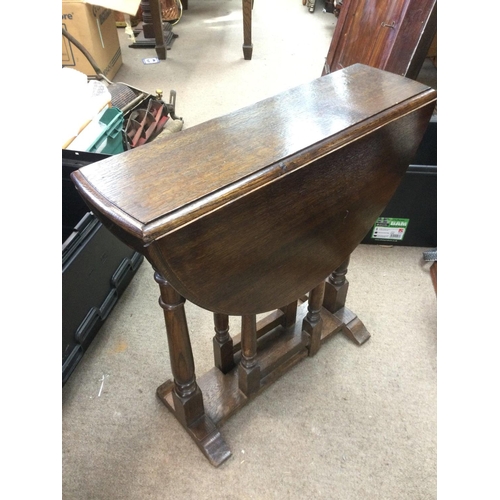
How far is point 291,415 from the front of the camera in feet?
3.92

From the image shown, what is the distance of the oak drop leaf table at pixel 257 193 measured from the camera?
61 cm

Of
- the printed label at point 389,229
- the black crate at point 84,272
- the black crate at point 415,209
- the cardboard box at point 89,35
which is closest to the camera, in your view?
the black crate at point 84,272

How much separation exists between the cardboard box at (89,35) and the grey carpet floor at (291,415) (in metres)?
1.65

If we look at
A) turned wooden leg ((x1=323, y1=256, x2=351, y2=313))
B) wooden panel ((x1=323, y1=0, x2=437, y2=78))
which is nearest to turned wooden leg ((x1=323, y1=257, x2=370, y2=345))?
turned wooden leg ((x1=323, y1=256, x2=351, y2=313))

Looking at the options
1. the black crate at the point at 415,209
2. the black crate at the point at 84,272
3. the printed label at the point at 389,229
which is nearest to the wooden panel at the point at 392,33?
the black crate at the point at 415,209

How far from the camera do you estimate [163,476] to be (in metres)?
1.07

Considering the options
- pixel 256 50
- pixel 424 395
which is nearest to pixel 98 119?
pixel 424 395

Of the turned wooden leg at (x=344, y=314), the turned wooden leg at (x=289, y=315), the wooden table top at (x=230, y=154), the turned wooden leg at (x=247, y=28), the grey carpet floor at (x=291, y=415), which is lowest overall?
the grey carpet floor at (x=291, y=415)

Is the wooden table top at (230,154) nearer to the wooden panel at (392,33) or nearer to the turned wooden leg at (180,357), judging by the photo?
the turned wooden leg at (180,357)

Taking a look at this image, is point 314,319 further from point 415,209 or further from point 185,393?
point 415,209

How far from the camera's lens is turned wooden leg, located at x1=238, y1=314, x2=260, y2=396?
969 mm

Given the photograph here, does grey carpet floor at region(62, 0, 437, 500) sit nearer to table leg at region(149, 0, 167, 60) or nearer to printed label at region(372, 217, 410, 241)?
printed label at region(372, 217, 410, 241)

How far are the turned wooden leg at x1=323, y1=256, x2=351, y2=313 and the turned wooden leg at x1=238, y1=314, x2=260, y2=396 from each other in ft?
1.22

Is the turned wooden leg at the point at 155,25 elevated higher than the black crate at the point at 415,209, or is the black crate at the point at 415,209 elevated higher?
the turned wooden leg at the point at 155,25
